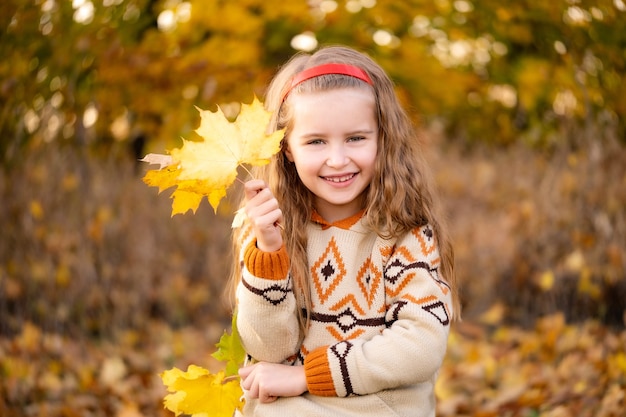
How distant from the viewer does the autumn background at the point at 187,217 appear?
370cm

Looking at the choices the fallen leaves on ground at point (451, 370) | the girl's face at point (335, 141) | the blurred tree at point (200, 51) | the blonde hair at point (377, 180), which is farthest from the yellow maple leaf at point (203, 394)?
the blurred tree at point (200, 51)

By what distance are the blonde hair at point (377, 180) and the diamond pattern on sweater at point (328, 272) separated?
0.09ft

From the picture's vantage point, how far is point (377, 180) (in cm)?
184

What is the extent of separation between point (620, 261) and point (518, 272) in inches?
30.9

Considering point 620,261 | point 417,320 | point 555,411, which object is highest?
point 417,320

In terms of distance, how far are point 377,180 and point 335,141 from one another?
0.59 feet

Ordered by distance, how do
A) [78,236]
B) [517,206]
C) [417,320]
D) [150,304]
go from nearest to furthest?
[417,320] → [78,236] → [150,304] → [517,206]

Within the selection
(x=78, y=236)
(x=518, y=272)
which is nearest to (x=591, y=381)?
(x=518, y=272)

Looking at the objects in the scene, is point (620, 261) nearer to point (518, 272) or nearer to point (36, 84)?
point (518, 272)

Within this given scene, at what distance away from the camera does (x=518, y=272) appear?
4684 mm

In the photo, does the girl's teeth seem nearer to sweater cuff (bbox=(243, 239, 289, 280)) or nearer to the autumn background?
sweater cuff (bbox=(243, 239, 289, 280))

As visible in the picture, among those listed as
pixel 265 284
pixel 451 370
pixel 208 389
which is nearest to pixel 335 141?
pixel 265 284

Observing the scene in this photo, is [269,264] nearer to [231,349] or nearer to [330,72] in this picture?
[231,349]

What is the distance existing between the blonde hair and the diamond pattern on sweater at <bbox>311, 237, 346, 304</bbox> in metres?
0.03
